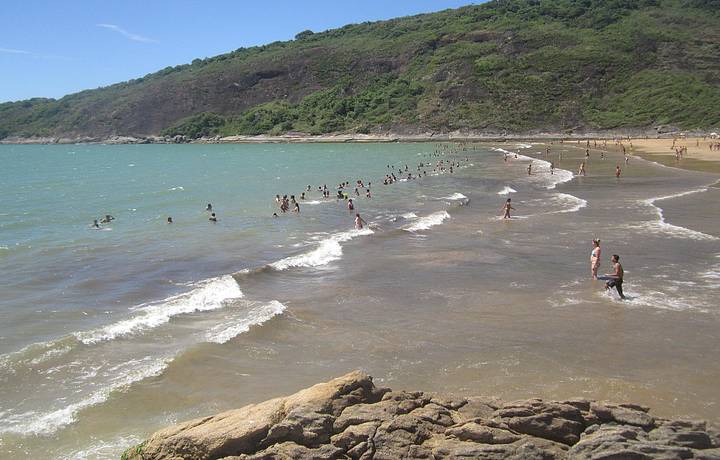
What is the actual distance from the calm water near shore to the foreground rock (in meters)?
3.05

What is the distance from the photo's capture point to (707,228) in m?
26.0

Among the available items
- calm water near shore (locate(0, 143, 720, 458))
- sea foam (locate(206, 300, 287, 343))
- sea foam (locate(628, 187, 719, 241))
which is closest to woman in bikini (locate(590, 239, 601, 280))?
calm water near shore (locate(0, 143, 720, 458))

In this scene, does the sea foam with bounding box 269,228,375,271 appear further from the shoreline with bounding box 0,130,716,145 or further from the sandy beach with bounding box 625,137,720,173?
the shoreline with bounding box 0,130,716,145

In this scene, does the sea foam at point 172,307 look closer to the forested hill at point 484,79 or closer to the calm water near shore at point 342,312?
the calm water near shore at point 342,312

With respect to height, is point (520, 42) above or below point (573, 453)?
above

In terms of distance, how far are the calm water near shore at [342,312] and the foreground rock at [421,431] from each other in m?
3.05

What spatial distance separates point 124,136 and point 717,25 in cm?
16759

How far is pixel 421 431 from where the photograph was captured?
6977 mm

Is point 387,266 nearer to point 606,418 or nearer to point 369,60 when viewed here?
point 606,418

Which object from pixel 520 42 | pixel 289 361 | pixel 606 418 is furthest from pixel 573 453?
pixel 520 42

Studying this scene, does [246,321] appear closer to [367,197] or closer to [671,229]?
[671,229]

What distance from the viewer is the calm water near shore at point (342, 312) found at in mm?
11172

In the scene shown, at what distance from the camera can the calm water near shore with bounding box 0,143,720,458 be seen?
36.7 feet

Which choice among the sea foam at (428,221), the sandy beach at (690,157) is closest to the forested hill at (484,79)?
the sandy beach at (690,157)
